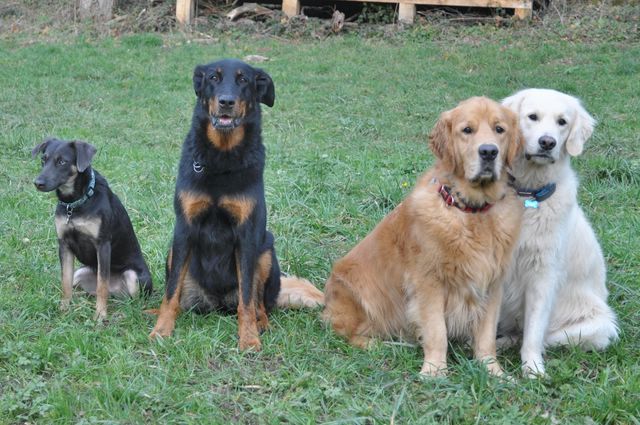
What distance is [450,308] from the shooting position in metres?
4.11

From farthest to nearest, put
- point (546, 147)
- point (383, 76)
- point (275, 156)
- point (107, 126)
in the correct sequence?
point (383, 76)
point (107, 126)
point (275, 156)
point (546, 147)

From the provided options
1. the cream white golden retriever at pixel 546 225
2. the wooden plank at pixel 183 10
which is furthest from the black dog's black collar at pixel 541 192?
the wooden plank at pixel 183 10

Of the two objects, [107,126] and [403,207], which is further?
[107,126]

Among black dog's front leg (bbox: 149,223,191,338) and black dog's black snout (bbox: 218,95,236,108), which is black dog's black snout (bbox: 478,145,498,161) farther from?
black dog's front leg (bbox: 149,223,191,338)

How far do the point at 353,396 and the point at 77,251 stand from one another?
223 centimetres

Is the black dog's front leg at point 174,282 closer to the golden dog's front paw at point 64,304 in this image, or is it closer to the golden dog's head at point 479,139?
the golden dog's front paw at point 64,304

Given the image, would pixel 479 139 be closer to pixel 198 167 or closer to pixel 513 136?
pixel 513 136

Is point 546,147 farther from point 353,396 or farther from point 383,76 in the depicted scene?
point 383,76

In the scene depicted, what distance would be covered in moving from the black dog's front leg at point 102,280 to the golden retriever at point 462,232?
1890mm

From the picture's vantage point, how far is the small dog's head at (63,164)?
15.6 ft

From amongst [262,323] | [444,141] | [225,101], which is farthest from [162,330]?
[444,141]

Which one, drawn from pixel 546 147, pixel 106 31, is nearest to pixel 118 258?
pixel 546 147

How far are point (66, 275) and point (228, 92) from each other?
1.61 metres

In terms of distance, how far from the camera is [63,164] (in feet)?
15.9
